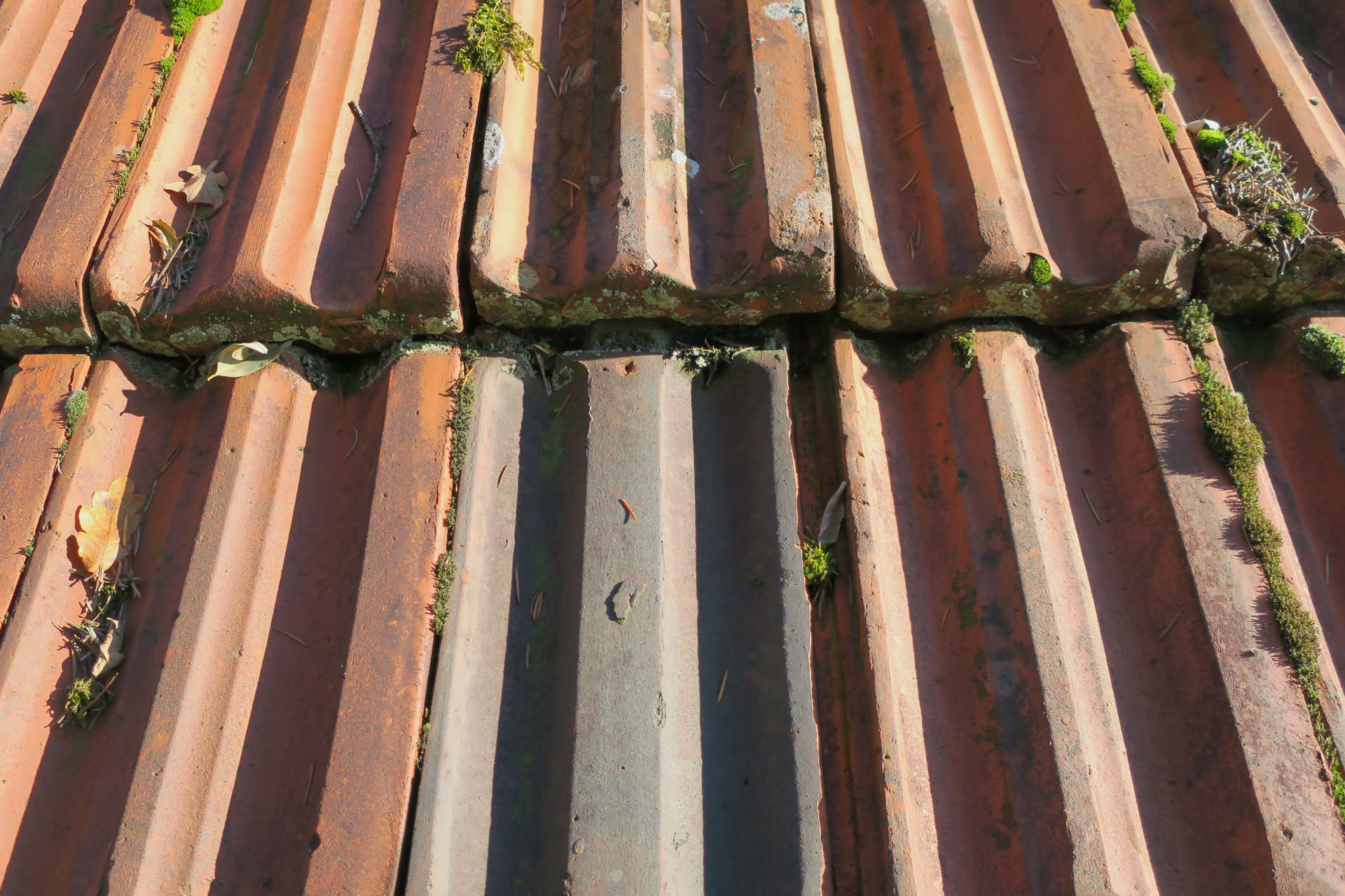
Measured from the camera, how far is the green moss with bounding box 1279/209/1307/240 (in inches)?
74.0

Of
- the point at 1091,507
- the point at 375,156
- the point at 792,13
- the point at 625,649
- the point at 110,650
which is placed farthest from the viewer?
the point at 792,13

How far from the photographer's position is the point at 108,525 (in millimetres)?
1834

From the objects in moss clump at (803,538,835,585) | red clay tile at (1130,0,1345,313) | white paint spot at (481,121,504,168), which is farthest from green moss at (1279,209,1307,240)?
white paint spot at (481,121,504,168)

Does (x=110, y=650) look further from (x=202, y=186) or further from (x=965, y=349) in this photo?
(x=965, y=349)

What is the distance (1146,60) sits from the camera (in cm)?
230

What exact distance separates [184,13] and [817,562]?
8.84 ft

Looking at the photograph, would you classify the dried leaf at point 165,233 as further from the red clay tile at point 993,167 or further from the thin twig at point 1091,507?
the thin twig at point 1091,507

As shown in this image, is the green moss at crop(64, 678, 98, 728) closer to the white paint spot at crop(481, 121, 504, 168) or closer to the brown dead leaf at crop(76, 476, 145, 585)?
the brown dead leaf at crop(76, 476, 145, 585)

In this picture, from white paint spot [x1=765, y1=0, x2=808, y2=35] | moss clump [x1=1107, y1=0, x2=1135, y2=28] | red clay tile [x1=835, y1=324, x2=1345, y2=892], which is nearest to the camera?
red clay tile [x1=835, y1=324, x2=1345, y2=892]

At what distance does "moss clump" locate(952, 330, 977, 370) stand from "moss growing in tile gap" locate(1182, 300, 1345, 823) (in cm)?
56

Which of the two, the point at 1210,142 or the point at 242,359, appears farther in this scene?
the point at 1210,142

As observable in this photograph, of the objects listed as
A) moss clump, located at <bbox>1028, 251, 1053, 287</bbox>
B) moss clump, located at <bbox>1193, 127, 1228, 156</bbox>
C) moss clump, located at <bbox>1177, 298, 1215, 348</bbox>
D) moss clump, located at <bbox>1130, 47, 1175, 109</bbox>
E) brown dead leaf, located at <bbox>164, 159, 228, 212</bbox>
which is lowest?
moss clump, located at <bbox>1177, 298, 1215, 348</bbox>

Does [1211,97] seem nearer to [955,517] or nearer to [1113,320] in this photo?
[1113,320]

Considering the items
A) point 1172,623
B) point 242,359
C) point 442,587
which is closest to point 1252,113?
point 1172,623
